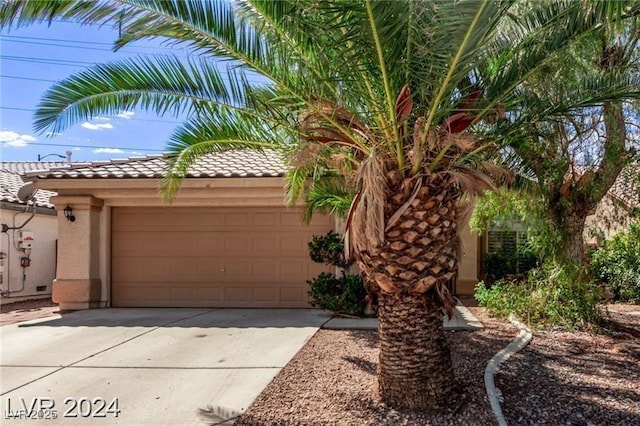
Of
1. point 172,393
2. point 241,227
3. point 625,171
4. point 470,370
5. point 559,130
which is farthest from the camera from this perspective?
point 241,227

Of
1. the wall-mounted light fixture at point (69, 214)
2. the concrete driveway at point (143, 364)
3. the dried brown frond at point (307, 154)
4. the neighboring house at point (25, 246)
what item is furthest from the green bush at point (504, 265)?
the neighboring house at point (25, 246)

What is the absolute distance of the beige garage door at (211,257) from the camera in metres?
11.2

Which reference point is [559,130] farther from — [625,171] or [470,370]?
[470,370]

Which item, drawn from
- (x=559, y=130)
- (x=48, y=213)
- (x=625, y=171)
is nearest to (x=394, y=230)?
(x=559, y=130)

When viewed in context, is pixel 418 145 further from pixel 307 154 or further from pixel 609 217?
pixel 609 217

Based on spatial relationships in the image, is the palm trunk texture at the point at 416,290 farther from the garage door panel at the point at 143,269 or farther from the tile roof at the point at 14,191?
the tile roof at the point at 14,191

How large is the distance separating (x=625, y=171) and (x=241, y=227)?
325 inches

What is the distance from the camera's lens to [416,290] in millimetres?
4504

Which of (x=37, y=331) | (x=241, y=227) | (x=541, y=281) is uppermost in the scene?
(x=241, y=227)

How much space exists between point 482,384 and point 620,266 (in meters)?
9.79

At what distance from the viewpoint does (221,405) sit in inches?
189

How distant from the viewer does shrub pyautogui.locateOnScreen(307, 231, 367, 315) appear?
9.47 metres

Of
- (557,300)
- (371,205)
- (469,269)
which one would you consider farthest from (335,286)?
Answer: (371,205)

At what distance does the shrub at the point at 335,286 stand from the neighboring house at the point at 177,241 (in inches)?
53.9
